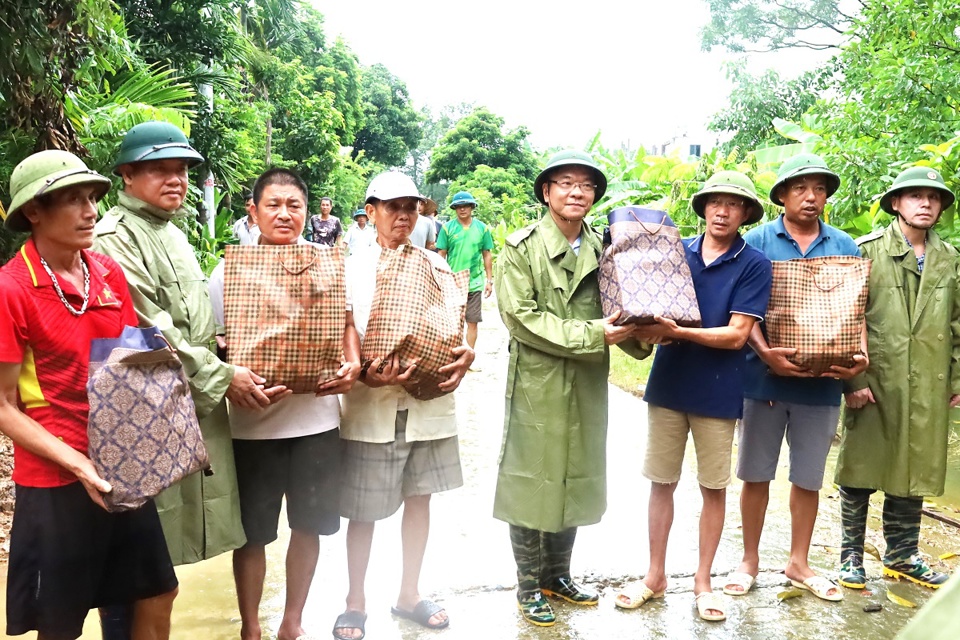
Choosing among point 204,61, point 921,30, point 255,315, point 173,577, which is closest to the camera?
point 173,577

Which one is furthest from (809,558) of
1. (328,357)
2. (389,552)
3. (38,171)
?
(38,171)

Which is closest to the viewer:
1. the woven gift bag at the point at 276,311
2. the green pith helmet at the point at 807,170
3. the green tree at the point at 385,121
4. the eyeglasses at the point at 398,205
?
the woven gift bag at the point at 276,311

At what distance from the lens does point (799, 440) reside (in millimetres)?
3797

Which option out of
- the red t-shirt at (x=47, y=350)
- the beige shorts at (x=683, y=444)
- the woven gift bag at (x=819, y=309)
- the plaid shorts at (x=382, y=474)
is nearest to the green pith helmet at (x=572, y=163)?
the woven gift bag at (x=819, y=309)

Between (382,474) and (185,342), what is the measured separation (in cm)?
98

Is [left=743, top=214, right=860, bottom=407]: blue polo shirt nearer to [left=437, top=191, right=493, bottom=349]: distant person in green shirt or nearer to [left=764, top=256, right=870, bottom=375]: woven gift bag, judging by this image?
[left=764, top=256, right=870, bottom=375]: woven gift bag

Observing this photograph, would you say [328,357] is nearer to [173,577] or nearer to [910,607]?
[173,577]

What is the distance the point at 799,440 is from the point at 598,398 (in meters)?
1.00

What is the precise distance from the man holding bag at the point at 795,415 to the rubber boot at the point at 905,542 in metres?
0.43

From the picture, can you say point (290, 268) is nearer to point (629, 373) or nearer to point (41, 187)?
point (41, 187)

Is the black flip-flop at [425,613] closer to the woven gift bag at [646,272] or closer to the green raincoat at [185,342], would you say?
the green raincoat at [185,342]

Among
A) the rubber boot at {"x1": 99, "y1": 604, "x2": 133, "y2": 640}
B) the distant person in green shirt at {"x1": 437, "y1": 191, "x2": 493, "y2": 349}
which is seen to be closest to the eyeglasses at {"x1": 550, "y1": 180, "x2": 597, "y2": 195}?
the rubber boot at {"x1": 99, "y1": 604, "x2": 133, "y2": 640}

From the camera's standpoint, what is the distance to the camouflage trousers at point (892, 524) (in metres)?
3.98

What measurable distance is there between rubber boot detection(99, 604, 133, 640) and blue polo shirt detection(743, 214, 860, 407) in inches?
108
